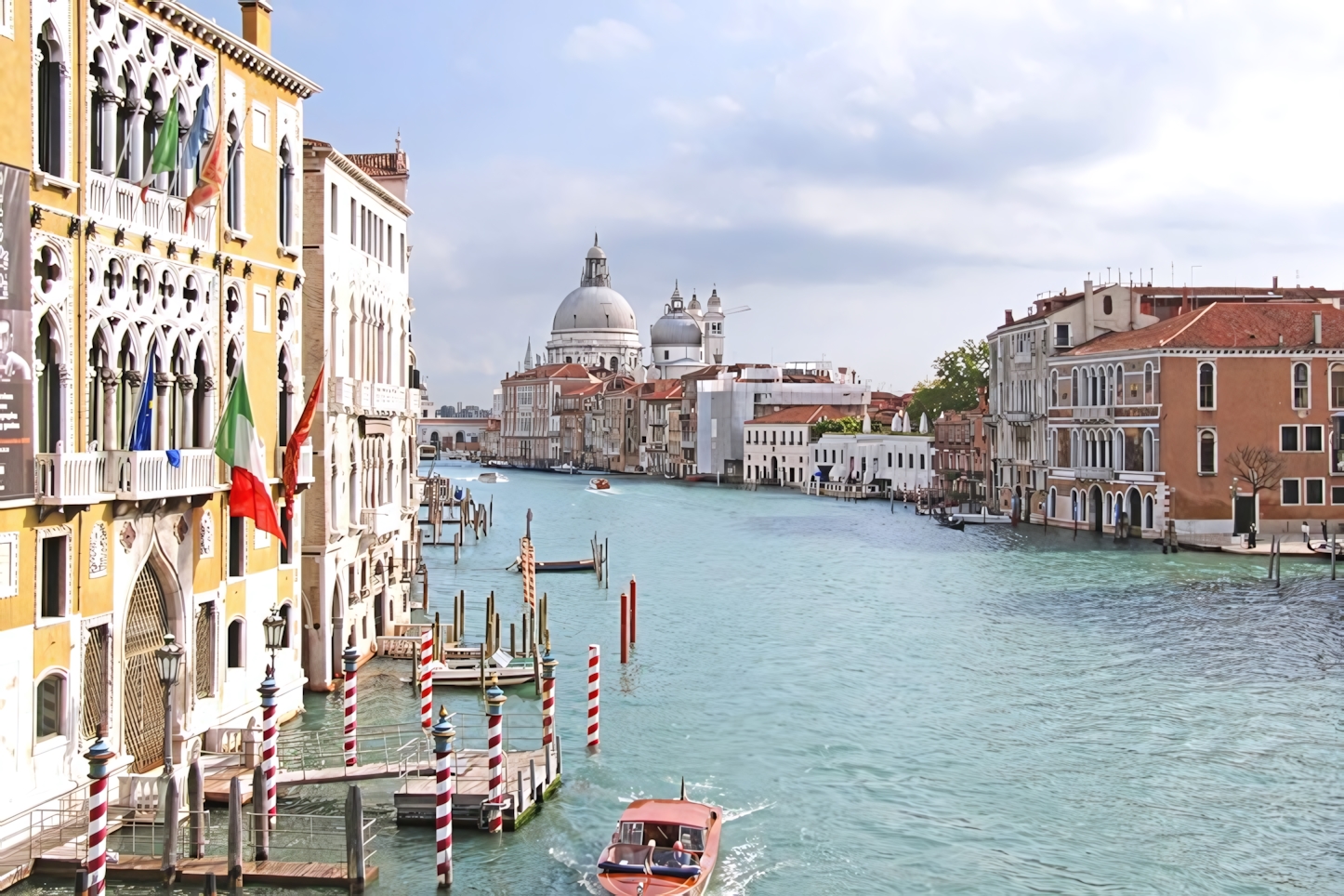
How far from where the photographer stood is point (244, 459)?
34.3ft

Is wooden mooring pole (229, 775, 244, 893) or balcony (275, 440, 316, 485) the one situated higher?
balcony (275, 440, 316, 485)

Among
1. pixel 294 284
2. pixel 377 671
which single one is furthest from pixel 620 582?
pixel 294 284

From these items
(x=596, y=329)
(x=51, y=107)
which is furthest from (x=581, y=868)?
(x=596, y=329)

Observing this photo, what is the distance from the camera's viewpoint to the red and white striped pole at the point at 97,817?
7719mm

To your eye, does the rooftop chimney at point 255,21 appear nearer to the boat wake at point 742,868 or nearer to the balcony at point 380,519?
the balcony at point 380,519

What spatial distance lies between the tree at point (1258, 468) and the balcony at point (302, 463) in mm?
22799

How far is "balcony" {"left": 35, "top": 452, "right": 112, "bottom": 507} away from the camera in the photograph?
8.63 meters

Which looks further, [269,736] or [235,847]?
[269,736]

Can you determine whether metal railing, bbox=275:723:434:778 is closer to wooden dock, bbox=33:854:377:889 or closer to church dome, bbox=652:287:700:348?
wooden dock, bbox=33:854:377:889

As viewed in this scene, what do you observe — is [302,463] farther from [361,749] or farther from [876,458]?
[876,458]

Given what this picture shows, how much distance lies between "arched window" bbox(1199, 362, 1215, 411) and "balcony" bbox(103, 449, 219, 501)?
24.6 m

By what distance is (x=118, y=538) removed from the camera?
9.50 meters

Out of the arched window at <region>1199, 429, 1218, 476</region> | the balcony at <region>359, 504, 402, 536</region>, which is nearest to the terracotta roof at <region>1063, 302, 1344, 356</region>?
the arched window at <region>1199, 429, 1218, 476</region>

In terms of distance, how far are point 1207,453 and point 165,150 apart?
84.4ft
